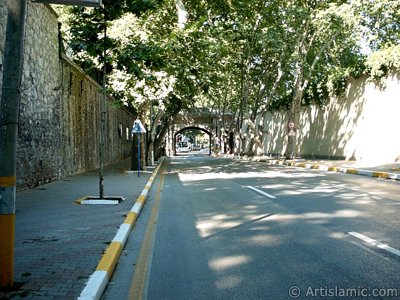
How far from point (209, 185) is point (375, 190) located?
493cm

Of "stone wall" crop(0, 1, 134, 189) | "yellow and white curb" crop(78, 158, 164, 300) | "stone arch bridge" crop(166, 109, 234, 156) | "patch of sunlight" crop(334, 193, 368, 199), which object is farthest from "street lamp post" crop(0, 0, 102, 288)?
"stone arch bridge" crop(166, 109, 234, 156)

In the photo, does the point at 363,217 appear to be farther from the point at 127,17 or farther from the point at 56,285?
the point at 127,17

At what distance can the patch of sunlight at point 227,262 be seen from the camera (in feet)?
15.9

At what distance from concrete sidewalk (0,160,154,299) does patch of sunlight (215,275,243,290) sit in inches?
51.6

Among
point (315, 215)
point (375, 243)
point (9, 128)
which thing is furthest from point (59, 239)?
point (315, 215)

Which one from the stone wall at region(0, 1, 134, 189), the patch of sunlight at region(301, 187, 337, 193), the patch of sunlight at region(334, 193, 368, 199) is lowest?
the patch of sunlight at region(334, 193, 368, 199)

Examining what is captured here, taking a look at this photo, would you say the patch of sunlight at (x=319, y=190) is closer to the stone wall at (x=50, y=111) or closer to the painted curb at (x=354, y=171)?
the painted curb at (x=354, y=171)

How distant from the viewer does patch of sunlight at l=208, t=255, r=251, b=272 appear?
191 inches

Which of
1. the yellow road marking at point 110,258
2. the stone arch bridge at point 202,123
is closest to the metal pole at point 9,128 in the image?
the yellow road marking at point 110,258

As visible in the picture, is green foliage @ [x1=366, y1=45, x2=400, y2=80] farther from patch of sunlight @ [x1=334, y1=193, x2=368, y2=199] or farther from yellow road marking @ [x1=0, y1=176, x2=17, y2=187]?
yellow road marking @ [x1=0, y1=176, x2=17, y2=187]

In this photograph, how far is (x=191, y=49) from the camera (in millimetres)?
18672

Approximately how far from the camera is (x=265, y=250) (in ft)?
18.0

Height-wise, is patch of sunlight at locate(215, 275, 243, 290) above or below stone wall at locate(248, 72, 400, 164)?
below

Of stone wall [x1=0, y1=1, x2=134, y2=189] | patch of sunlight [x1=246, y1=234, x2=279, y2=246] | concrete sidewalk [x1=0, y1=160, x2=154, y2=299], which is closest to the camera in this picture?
concrete sidewalk [x1=0, y1=160, x2=154, y2=299]
